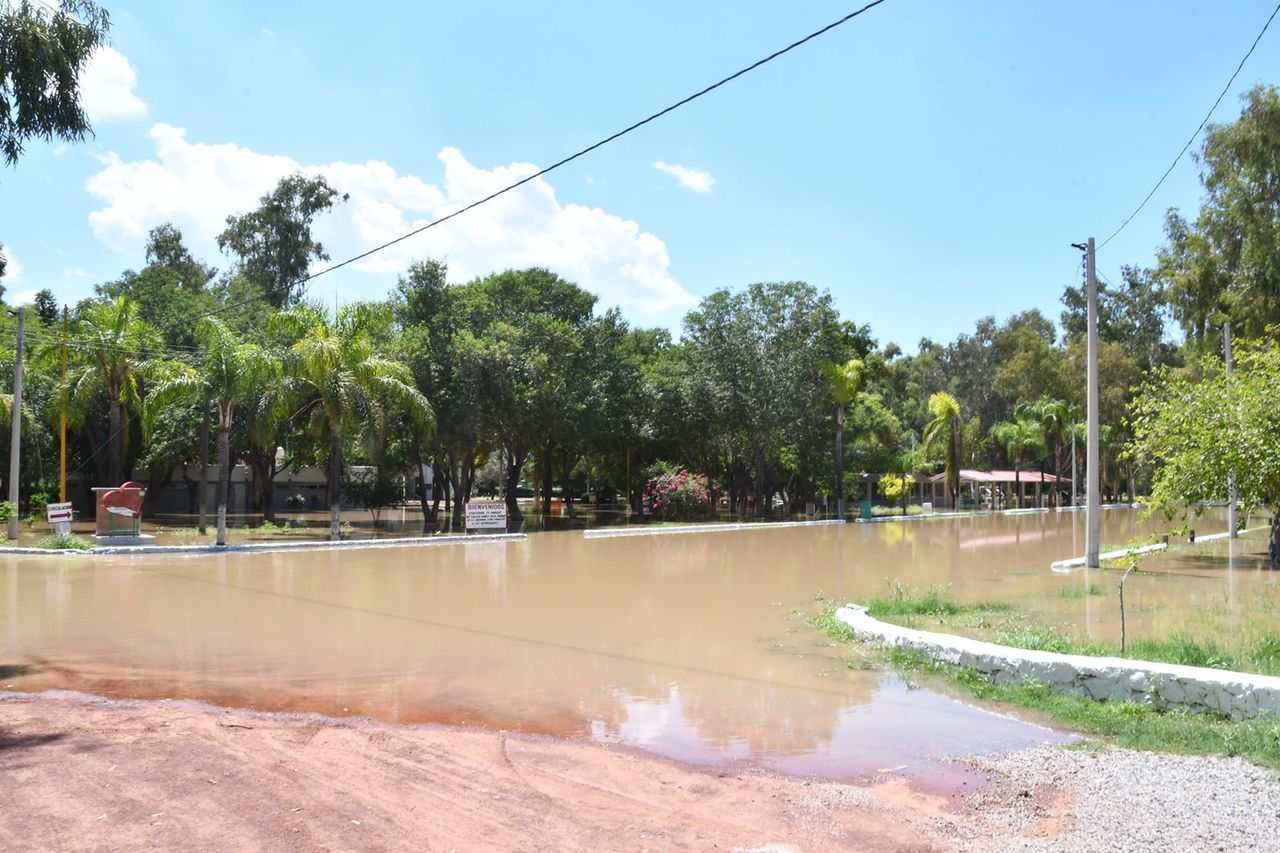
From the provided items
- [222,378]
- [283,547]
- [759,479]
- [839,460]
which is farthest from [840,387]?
[222,378]

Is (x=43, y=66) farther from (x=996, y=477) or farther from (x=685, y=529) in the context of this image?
(x=996, y=477)

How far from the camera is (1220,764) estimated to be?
21.4 ft

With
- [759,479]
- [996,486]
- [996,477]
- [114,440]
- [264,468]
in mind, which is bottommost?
[996,486]

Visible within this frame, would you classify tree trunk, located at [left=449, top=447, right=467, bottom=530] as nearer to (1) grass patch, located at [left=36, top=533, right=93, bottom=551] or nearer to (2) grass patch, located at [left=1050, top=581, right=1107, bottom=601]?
(1) grass patch, located at [left=36, top=533, right=93, bottom=551]

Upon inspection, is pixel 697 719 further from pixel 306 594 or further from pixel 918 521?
pixel 918 521

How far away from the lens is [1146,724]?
7.64m

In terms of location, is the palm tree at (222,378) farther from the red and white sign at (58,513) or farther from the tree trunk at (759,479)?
the tree trunk at (759,479)

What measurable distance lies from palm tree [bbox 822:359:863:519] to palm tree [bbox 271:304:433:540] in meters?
23.1

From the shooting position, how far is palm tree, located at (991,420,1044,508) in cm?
6906

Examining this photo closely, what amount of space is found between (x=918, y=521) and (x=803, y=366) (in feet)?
34.8

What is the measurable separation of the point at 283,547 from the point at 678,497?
21244 millimetres

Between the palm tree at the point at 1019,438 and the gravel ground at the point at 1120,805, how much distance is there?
66428mm

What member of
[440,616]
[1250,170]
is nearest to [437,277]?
[440,616]

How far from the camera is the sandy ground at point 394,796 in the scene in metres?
5.35
